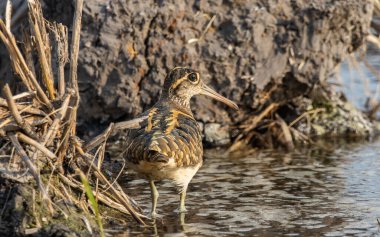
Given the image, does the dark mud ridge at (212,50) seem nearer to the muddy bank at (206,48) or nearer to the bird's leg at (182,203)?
the muddy bank at (206,48)

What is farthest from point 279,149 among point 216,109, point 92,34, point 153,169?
point 153,169

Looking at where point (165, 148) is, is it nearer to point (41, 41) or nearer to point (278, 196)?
point (41, 41)

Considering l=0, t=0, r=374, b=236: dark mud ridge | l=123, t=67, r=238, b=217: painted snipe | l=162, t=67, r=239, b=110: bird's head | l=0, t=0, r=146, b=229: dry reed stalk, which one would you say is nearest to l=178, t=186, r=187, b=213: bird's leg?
l=123, t=67, r=238, b=217: painted snipe

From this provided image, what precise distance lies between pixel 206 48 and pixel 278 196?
212cm

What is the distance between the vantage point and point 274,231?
6000 mm

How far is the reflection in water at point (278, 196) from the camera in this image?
241 inches

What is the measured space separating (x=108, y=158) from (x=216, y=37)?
6.72 feet

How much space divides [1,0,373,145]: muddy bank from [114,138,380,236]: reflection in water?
787 millimetres

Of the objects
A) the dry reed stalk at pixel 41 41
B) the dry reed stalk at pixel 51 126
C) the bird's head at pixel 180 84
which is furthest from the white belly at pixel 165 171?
the bird's head at pixel 180 84

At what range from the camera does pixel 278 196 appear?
7.14 m

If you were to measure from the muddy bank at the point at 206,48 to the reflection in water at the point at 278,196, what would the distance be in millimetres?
787

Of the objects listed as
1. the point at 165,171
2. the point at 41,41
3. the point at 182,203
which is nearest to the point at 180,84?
the point at 182,203

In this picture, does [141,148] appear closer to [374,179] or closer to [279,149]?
[374,179]

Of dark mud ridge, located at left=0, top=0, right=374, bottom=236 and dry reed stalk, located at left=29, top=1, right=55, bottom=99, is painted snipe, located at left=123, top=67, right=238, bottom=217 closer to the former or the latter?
dry reed stalk, located at left=29, top=1, right=55, bottom=99
